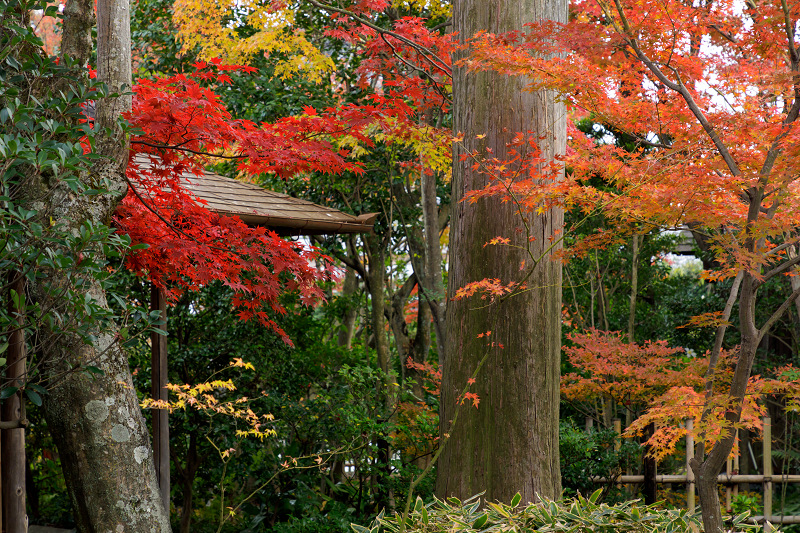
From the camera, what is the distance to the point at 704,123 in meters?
3.16

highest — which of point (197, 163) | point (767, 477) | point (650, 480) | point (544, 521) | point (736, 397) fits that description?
point (197, 163)

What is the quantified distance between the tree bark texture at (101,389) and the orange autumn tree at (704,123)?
2090 mm

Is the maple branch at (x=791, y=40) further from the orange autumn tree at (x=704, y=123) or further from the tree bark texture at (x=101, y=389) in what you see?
the tree bark texture at (x=101, y=389)

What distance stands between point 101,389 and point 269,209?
2.64 m

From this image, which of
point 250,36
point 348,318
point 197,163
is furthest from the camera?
point 348,318

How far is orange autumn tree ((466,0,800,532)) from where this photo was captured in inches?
124

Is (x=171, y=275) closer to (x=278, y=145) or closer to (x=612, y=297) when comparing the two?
(x=278, y=145)

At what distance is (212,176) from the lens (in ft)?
21.4

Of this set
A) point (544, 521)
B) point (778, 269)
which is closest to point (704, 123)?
point (778, 269)

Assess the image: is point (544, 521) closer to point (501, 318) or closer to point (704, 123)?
point (501, 318)

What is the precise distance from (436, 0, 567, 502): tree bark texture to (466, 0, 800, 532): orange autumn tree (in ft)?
0.70

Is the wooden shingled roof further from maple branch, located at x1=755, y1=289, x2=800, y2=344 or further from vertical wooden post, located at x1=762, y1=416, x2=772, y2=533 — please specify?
vertical wooden post, located at x1=762, y1=416, x2=772, y2=533

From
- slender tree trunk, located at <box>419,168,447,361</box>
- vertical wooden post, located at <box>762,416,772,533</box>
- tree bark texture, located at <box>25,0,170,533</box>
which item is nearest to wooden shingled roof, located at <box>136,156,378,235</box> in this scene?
slender tree trunk, located at <box>419,168,447,361</box>

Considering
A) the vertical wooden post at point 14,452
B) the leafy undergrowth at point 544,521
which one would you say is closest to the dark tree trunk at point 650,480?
the leafy undergrowth at point 544,521
